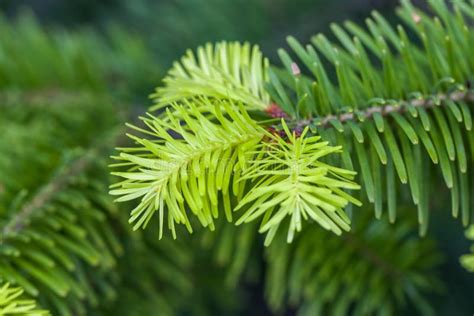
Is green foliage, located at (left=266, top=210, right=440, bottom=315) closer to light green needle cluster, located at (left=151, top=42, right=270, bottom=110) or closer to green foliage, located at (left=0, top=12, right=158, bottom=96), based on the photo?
light green needle cluster, located at (left=151, top=42, right=270, bottom=110)

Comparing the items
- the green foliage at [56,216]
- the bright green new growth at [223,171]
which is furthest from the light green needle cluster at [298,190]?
the green foliage at [56,216]

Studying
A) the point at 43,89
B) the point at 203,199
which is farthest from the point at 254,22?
the point at 203,199

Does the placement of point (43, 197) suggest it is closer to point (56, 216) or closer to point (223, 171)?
point (56, 216)

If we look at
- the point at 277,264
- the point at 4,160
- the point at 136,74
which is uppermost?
the point at 136,74

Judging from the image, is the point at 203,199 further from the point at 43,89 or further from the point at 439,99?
the point at 43,89

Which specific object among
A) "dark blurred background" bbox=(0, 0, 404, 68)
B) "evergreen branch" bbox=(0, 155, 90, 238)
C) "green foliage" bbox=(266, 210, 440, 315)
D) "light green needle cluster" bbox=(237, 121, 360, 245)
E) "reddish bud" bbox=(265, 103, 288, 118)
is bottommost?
"green foliage" bbox=(266, 210, 440, 315)

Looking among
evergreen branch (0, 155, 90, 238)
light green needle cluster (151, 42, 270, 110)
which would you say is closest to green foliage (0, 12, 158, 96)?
evergreen branch (0, 155, 90, 238)

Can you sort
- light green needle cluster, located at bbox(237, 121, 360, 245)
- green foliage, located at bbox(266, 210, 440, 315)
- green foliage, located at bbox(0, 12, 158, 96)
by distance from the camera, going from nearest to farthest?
light green needle cluster, located at bbox(237, 121, 360, 245), green foliage, located at bbox(266, 210, 440, 315), green foliage, located at bbox(0, 12, 158, 96)

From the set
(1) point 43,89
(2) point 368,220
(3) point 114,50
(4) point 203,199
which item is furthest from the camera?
(3) point 114,50

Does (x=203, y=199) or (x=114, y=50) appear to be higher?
(x=114, y=50)
